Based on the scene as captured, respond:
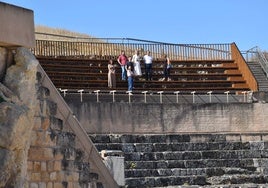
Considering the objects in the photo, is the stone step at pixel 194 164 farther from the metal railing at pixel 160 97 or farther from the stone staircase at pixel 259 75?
the stone staircase at pixel 259 75

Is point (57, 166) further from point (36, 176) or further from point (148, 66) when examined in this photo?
point (148, 66)

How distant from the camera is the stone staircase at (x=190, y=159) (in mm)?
19000

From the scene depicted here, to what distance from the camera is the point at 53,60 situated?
27.5 meters

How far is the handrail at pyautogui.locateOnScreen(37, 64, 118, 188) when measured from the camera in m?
13.1

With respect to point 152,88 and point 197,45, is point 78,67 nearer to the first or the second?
point 152,88

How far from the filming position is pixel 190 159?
800 inches

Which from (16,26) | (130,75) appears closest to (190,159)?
(130,75)

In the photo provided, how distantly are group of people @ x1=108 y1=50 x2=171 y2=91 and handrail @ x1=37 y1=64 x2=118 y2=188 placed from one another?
10684 millimetres

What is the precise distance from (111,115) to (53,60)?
220 inches

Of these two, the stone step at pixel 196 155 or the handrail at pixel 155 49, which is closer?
the stone step at pixel 196 155

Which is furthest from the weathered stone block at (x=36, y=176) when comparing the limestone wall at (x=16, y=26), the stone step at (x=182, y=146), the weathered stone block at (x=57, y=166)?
the stone step at (x=182, y=146)

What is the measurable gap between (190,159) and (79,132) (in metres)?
6.91

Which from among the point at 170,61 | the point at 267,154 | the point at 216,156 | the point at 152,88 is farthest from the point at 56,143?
the point at 170,61

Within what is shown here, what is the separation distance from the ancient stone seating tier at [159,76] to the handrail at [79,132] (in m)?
10.6
